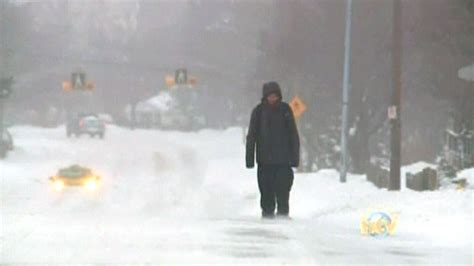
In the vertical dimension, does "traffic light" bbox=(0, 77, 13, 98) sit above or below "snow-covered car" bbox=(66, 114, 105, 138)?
above

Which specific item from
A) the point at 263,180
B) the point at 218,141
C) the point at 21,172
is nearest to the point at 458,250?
the point at 263,180

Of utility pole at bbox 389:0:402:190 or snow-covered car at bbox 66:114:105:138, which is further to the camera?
snow-covered car at bbox 66:114:105:138

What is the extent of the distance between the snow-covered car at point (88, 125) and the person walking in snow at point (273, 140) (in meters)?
68.4

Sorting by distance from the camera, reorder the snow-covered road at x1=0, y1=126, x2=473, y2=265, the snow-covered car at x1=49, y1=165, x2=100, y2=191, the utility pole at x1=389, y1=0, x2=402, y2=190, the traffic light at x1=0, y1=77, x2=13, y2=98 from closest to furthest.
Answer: the snow-covered road at x1=0, y1=126, x2=473, y2=265 < the utility pole at x1=389, y1=0, x2=402, y2=190 < the snow-covered car at x1=49, y1=165, x2=100, y2=191 < the traffic light at x1=0, y1=77, x2=13, y2=98

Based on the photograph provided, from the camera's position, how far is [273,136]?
12.8m

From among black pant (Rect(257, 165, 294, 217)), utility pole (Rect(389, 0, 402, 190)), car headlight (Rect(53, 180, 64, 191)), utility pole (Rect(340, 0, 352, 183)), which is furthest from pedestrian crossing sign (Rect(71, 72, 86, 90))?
black pant (Rect(257, 165, 294, 217))

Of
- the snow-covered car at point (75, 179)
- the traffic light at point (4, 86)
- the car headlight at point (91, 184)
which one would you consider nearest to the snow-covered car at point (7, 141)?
the traffic light at point (4, 86)

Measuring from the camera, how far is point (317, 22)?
38.7 m

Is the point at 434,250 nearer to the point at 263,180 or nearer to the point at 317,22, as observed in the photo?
the point at 263,180

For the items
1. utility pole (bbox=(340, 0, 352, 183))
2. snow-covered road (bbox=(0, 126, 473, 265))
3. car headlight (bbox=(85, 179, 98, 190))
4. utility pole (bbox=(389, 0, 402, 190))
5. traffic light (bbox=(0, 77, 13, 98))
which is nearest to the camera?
snow-covered road (bbox=(0, 126, 473, 265))

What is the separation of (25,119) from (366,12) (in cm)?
7615

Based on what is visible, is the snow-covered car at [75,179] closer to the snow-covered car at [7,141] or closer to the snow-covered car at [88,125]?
the snow-covered car at [7,141]

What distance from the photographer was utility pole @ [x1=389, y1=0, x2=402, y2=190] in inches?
948

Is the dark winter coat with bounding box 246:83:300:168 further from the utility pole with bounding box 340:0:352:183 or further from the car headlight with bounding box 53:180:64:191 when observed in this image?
the car headlight with bounding box 53:180:64:191
